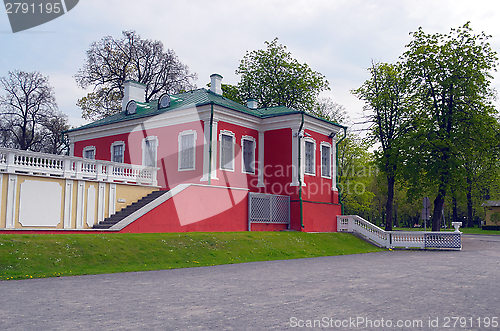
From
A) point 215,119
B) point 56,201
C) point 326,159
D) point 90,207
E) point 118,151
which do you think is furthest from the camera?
point 326,159

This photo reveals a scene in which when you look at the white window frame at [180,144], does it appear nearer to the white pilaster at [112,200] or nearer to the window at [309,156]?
the white pilaster at [112,200]

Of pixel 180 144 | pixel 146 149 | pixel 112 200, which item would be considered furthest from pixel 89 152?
pixel 112 200

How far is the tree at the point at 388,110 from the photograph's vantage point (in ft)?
108

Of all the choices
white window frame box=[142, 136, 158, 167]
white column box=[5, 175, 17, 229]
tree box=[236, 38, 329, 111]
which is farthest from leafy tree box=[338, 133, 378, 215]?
white column box=[5, 175, 17, 229]

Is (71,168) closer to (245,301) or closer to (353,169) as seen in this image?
(245,301)

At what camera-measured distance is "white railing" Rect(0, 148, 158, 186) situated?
1573cm

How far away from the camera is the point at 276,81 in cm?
4103

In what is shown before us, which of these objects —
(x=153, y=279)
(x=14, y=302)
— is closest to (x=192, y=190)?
(x=153, y=279)

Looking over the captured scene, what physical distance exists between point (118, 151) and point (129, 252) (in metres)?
15.2

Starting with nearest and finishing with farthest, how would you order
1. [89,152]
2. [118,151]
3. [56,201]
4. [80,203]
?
[56,201]
[80,203]
[118,151]
[89,152]

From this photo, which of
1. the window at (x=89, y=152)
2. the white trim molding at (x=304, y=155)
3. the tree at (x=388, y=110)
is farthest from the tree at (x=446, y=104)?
the window at (x=89, y=152)

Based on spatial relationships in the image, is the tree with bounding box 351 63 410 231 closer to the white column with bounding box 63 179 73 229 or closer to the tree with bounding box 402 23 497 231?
the tree with bounding box 402 23 497 231

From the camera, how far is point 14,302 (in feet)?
22.7

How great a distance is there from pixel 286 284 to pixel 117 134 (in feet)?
67.4
